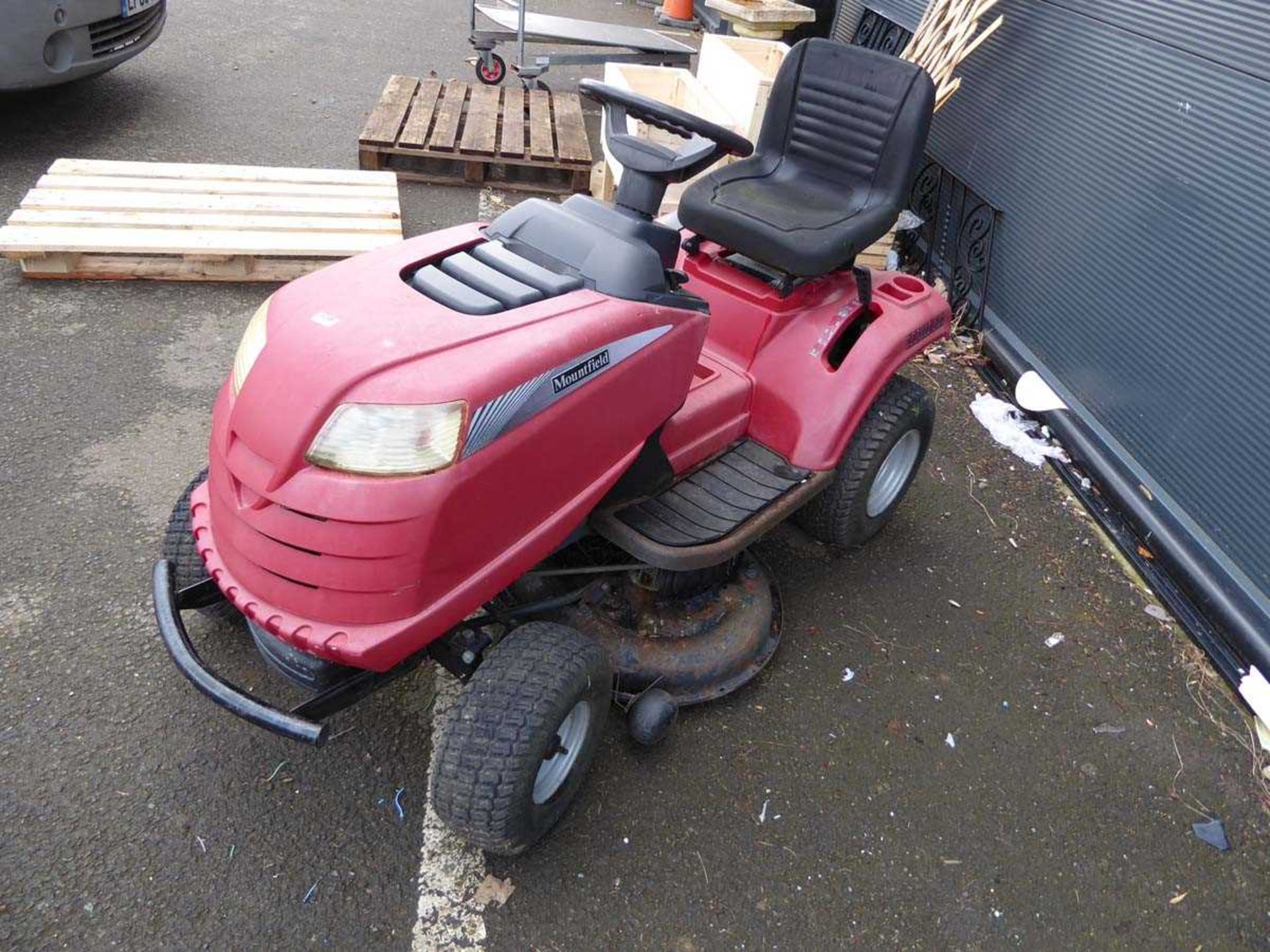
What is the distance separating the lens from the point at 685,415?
92.4 inches

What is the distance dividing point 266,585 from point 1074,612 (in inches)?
102

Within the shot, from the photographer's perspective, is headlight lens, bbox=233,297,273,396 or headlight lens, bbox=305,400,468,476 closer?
headlight lens, bbox=305,400,468,476

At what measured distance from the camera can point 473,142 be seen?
533 centimetres

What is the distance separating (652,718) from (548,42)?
6.44 meters

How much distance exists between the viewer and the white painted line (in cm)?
185

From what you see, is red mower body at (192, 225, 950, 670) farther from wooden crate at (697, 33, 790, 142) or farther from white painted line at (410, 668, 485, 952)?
wooden crate at (697, 33, 790, 142)

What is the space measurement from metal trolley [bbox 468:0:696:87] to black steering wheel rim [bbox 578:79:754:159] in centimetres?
519

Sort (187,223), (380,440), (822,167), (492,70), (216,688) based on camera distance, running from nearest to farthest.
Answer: (380,440), (216,688), (822,167), (187,223), (492,70)

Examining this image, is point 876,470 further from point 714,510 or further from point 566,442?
point 566,442

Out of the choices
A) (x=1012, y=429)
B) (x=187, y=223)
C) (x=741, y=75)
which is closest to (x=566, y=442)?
(x=1012, y=429)

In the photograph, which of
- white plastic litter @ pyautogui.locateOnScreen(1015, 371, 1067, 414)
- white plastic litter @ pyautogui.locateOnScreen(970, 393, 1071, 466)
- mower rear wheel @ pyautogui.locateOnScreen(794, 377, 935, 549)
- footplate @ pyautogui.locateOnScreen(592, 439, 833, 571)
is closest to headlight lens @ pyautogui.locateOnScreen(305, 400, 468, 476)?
footplate @ pyautogui.locateOnScreen(592, 439, 833, 571)

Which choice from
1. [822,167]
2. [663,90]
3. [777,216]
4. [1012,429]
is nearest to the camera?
[777,216]

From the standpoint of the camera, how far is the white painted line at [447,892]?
6.08ft

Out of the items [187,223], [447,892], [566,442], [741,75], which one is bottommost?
[187,223]
